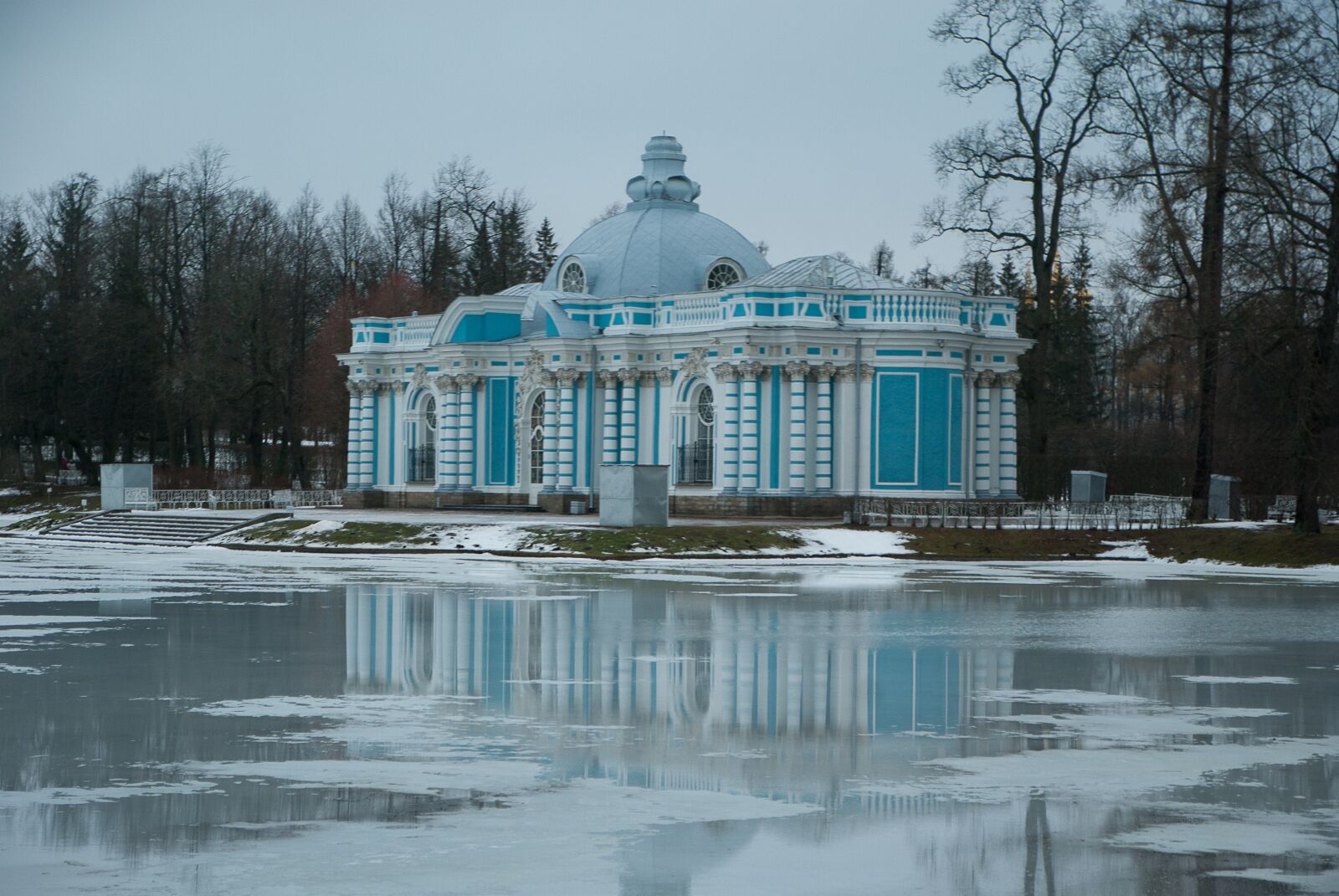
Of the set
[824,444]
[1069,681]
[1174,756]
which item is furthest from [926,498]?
[1174,756]

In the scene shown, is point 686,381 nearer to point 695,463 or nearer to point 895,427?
point 695,463

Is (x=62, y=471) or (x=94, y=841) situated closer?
(x=94, y=841)

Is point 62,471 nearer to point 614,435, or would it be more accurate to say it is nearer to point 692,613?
point 614,435

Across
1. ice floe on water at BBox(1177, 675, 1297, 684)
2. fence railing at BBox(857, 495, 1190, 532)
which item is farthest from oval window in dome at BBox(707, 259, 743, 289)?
ice floe on water at BBox(1177, 675, 1297, 684)

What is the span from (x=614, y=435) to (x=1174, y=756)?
3853 centimetres

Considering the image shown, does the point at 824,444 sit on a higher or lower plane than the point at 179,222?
lower

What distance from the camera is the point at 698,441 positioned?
4856 cm

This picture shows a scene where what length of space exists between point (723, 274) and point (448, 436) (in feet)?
32.6

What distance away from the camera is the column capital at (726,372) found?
46.3 metres

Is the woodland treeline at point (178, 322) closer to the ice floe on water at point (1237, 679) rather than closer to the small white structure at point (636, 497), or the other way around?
the small white structure at point (636, 497)

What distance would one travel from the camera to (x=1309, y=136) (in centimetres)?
3544

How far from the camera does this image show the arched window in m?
52.3

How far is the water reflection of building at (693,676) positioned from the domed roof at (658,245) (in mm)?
27937

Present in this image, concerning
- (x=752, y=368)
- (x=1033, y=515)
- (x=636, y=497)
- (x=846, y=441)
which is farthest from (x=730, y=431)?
(x=1033, y=515)
